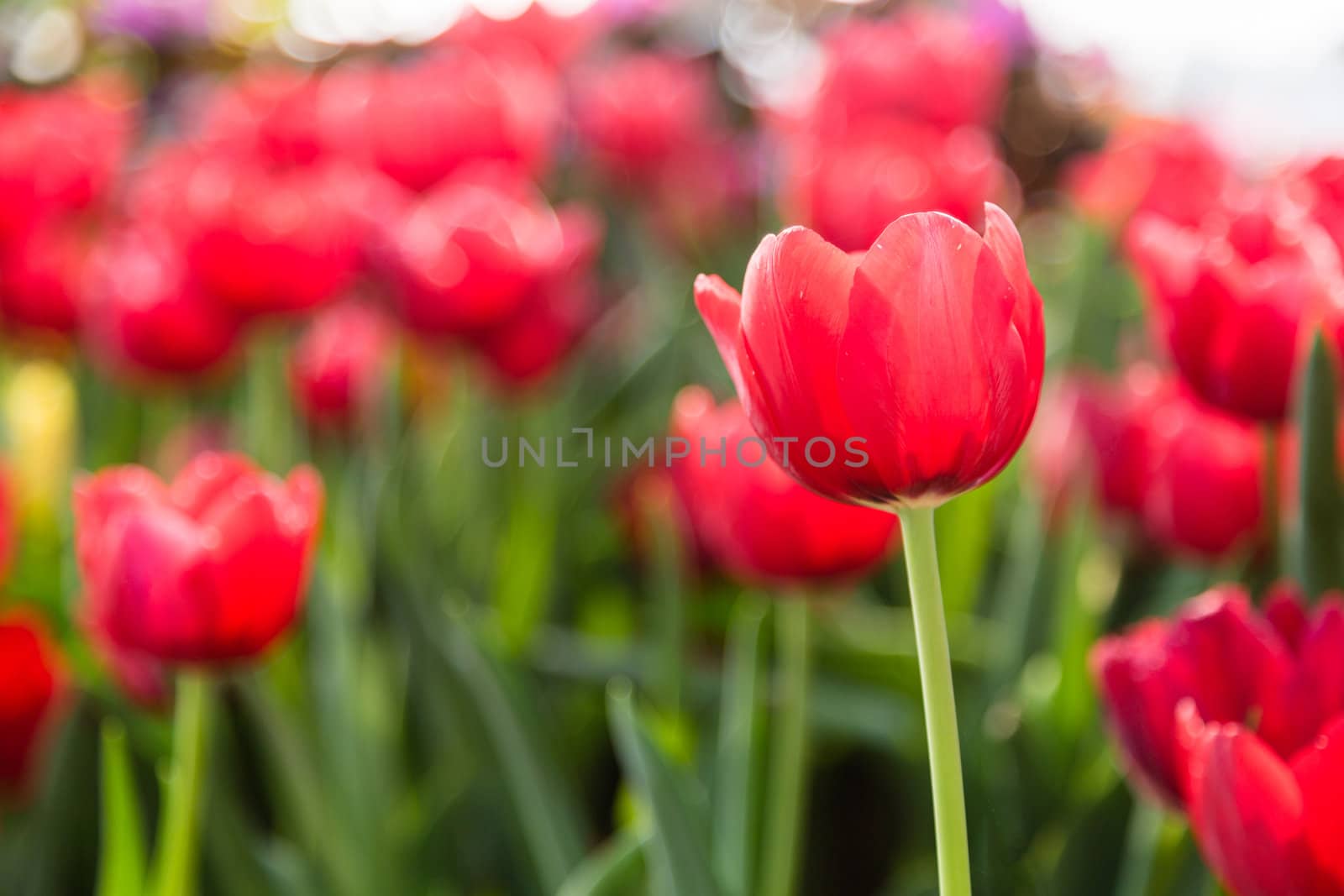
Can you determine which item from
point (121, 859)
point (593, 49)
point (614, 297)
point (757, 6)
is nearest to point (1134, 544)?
point (121, 859)

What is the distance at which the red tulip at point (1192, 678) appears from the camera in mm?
317

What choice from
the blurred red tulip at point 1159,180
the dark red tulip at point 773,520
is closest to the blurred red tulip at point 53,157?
the dark red tulip at point 773,520

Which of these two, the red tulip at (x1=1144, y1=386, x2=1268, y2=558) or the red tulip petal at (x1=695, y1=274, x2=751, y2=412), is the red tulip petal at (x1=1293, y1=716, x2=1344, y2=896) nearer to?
the red tulip petal at (x1=695, y1=274, x2=751, y2=412)

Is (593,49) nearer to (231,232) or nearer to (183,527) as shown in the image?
(231,232)

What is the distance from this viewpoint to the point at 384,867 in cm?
60

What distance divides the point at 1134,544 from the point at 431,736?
0.42m

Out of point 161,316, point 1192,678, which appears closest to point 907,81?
point 161,316

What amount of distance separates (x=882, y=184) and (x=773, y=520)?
1.31 feet

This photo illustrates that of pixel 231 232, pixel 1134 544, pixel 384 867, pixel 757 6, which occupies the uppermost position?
pixel 757 6

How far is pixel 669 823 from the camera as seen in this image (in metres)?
0.42

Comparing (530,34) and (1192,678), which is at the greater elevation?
(530,34)

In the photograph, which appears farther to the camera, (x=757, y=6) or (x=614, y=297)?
(x=757, y=6)

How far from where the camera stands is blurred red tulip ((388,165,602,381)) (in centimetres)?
75

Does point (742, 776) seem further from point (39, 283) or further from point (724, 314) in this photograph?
point (39, 283)
